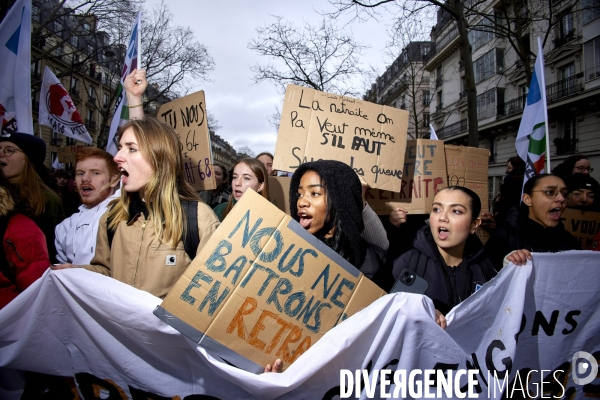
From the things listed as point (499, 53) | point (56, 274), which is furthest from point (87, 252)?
point (499, 53)

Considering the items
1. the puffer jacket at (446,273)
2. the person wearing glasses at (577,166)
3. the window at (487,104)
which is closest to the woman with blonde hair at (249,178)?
the puffer jacket at (446,273)

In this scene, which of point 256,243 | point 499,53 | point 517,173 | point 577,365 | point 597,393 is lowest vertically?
point 597,393

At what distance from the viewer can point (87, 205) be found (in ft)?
8.49

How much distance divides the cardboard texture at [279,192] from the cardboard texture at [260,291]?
222cm

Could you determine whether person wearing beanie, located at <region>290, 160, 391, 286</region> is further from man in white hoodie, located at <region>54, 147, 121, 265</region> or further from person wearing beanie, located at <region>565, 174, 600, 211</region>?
person wearing beanie, located at <region>565, 174, 600, 211</region>

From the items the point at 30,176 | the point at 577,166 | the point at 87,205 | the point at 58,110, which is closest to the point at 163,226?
the point at 87,205

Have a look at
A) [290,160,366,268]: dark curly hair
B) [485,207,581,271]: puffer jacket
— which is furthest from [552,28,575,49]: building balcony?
[290,160,366,268]: dark curly hair

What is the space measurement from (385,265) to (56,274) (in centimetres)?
165

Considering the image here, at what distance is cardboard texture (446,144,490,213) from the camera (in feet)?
12.1

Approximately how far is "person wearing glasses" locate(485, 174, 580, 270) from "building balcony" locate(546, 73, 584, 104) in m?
24.0

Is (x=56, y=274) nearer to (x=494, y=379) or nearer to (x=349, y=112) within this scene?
(x=494, y=379)

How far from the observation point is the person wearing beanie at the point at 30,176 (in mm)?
2572

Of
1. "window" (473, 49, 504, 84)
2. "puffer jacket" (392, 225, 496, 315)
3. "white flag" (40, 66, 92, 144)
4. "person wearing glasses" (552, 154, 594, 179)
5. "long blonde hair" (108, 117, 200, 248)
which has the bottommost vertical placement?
"puffer jacket" (392, 225, 496, 315)

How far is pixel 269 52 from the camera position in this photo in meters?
15.6
